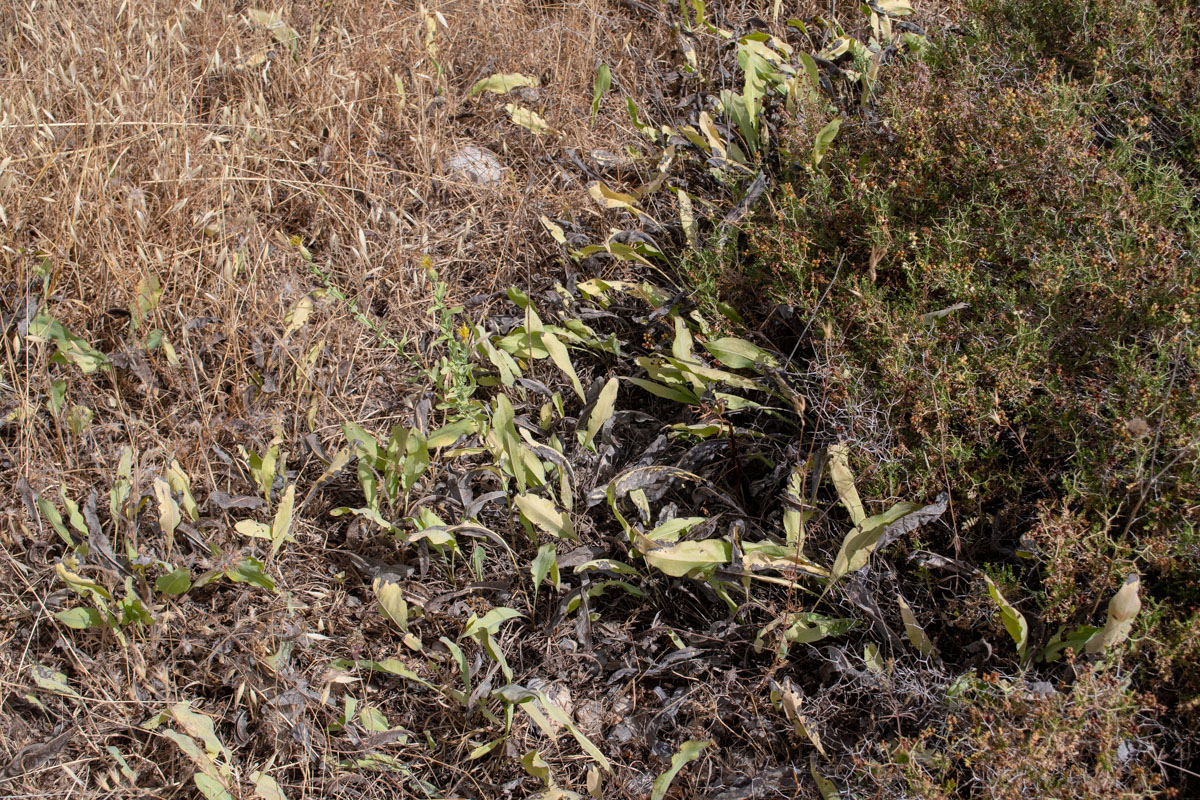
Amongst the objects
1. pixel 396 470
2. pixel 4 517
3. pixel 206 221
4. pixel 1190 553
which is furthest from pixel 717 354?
pixel 4 517

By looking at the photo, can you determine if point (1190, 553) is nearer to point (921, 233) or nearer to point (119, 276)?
point (921, 233)

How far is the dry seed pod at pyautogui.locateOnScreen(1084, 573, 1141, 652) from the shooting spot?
159 centimetres

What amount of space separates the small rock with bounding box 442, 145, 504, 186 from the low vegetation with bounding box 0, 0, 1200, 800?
1 centimetres

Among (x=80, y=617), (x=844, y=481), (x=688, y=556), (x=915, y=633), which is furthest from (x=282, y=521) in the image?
(x=915, y=633)

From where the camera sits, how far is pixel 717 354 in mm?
2367

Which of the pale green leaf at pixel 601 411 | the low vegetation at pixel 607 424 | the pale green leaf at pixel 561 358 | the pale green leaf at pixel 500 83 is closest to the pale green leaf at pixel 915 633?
the low vegetation at pixel 607 424

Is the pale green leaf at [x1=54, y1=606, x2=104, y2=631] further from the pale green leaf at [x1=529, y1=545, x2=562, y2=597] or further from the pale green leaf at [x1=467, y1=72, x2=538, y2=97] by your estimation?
the pale green leaf at [x1=467, y1=72, x2=538, y2=97]

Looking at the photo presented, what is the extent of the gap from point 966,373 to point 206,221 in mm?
2101

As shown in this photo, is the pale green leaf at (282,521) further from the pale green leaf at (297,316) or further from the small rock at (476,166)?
the small rock at (476,166)

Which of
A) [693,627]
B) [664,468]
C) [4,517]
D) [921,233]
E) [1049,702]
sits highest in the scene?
[921,233]

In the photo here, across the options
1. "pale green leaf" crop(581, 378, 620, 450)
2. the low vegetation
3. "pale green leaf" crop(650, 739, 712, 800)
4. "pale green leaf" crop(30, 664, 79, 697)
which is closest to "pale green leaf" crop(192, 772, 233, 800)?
the low vegetation

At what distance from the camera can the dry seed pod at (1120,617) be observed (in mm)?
1587

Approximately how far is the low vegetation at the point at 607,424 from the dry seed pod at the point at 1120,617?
15 mm

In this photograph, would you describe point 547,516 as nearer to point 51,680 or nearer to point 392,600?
point 392,600
